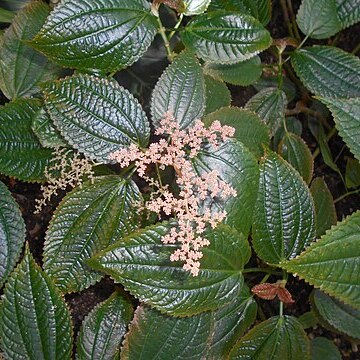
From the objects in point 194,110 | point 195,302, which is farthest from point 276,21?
point 195,302

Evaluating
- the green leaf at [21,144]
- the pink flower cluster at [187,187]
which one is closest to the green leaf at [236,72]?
the pink flower cluster at [187,187]

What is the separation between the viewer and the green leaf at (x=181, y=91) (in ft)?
3.55

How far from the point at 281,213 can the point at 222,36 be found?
0.36m

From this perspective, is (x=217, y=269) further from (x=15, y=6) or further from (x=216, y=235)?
(x=15, y=6)

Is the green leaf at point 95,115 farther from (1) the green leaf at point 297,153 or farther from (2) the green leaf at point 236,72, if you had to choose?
(1) the green leaf at point 297,153

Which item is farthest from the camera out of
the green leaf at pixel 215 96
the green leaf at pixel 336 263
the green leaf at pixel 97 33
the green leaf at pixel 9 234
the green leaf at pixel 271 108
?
the green leaf at pixel 271 108

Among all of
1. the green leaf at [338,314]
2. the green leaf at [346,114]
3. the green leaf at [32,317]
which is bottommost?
the green leaf at [338,314]

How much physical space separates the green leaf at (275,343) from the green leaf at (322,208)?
0.23m

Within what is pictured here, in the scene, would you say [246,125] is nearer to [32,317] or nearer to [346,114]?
[346,114]

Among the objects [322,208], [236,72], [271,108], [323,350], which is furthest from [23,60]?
[323,350]

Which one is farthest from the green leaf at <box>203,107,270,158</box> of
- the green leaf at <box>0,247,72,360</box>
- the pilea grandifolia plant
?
the green leaf at <box>0,247,72,360</box>

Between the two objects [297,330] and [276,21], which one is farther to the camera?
[276,21]

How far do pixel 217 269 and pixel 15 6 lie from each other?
752mm

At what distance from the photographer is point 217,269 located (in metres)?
1.03
